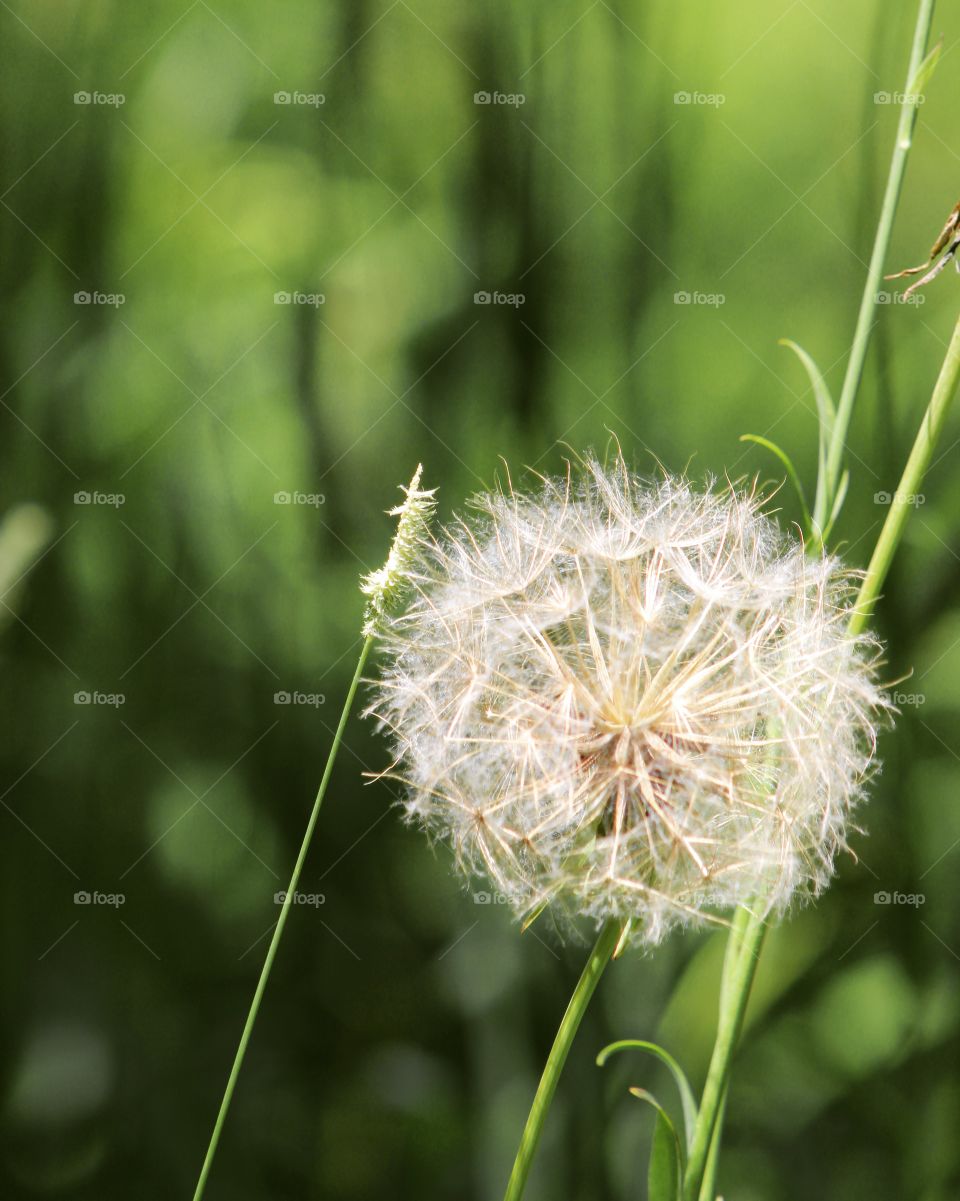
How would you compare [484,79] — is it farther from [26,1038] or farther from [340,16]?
[26,1038]

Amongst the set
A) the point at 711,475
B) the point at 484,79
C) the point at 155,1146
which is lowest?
the point at 155,1146

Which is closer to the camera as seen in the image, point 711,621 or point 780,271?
point 711,621

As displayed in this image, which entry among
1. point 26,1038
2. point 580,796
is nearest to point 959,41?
point 580,796
